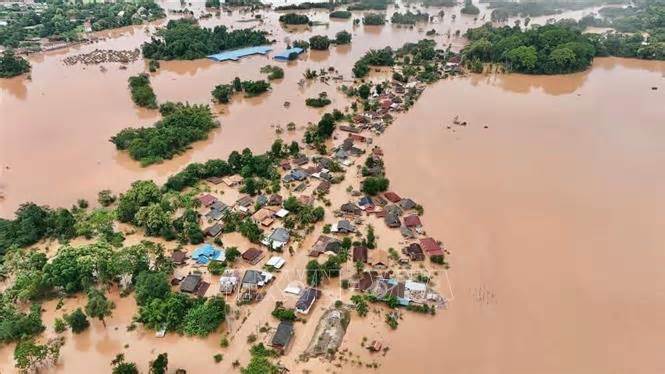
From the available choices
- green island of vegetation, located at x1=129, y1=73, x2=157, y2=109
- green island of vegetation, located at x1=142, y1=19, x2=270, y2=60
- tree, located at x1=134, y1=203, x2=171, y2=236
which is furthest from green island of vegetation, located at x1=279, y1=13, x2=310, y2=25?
tree, located at x1=134, y1=203, x2=171, y2=236

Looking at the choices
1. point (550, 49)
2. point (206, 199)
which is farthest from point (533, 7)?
point (206, 199)

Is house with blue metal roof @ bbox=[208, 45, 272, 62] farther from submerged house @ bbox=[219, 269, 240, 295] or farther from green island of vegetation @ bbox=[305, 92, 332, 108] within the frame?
submerged house @ bbox=[219, 269, 240, 295]

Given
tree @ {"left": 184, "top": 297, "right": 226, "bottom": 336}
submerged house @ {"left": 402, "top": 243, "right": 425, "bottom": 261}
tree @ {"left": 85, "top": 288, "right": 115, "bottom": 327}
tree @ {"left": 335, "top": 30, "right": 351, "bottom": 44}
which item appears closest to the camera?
→ tree @ {"left": 184, "top": 297, "right": 226, "bottom": 336}

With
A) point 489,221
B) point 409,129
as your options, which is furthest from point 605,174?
point 409,129

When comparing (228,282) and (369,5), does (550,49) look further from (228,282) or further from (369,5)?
(228,282)

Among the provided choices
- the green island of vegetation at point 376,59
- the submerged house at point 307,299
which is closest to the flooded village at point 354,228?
the submerged house at point 307,299

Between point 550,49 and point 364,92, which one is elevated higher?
point 550,49
